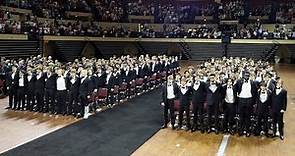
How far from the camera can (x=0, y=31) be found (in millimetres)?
20828

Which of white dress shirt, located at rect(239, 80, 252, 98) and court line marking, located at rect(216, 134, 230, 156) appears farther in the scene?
white dress shirt, located at rect(239, 80, 252, 98)

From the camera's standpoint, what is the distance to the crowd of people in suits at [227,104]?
10.1 m

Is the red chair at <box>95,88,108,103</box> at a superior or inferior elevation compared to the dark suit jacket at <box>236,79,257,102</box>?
inferior

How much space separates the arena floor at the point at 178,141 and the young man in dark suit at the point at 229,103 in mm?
408

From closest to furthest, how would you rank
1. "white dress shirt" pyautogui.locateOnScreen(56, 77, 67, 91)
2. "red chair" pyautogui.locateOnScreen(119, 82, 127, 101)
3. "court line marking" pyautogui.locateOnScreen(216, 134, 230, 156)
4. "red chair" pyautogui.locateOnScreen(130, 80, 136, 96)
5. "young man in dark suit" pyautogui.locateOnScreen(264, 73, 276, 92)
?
1. "court line marking" pyautogui.locateOnScreen(216, 134, 230, 156)
2. "young man in dark suit" pyautogui.locateOnScreen(264, 73, 276, 92)
3. "white dress shirt" pyautogui.locateOnScreen(56, 77, 67, 91)
4. "red chair" pyautogui.locateOnScreen(119, 82, 127, 101)
5. "red chair" pyautogui.locateOnScreen(130, 80, 136, 96)

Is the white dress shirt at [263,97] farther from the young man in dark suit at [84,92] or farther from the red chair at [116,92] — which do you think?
the red chair at [116,92]

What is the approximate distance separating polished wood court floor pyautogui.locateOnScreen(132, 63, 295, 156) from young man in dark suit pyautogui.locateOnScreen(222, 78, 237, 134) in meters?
0.43

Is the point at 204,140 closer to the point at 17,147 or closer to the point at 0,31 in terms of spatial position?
the point at 17,147

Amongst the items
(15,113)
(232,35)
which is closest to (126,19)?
(232,35)

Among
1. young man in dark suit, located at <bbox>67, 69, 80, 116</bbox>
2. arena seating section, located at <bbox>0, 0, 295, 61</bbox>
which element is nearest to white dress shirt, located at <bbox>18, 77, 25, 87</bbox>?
young man in dark suit, located at <bbox>67, 69, 80, 116</bbox>

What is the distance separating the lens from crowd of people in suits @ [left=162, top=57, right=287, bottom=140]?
1015cm

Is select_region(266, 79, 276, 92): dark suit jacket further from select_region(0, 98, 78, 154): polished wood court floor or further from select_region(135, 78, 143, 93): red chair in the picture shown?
select_region(135, 78, 143, 93): red chair

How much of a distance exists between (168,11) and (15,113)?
26.3 m

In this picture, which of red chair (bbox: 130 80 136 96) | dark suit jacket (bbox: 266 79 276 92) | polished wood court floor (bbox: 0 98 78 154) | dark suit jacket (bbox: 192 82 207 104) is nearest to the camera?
polished wood court floor (bbox: 0 98 78 154)
